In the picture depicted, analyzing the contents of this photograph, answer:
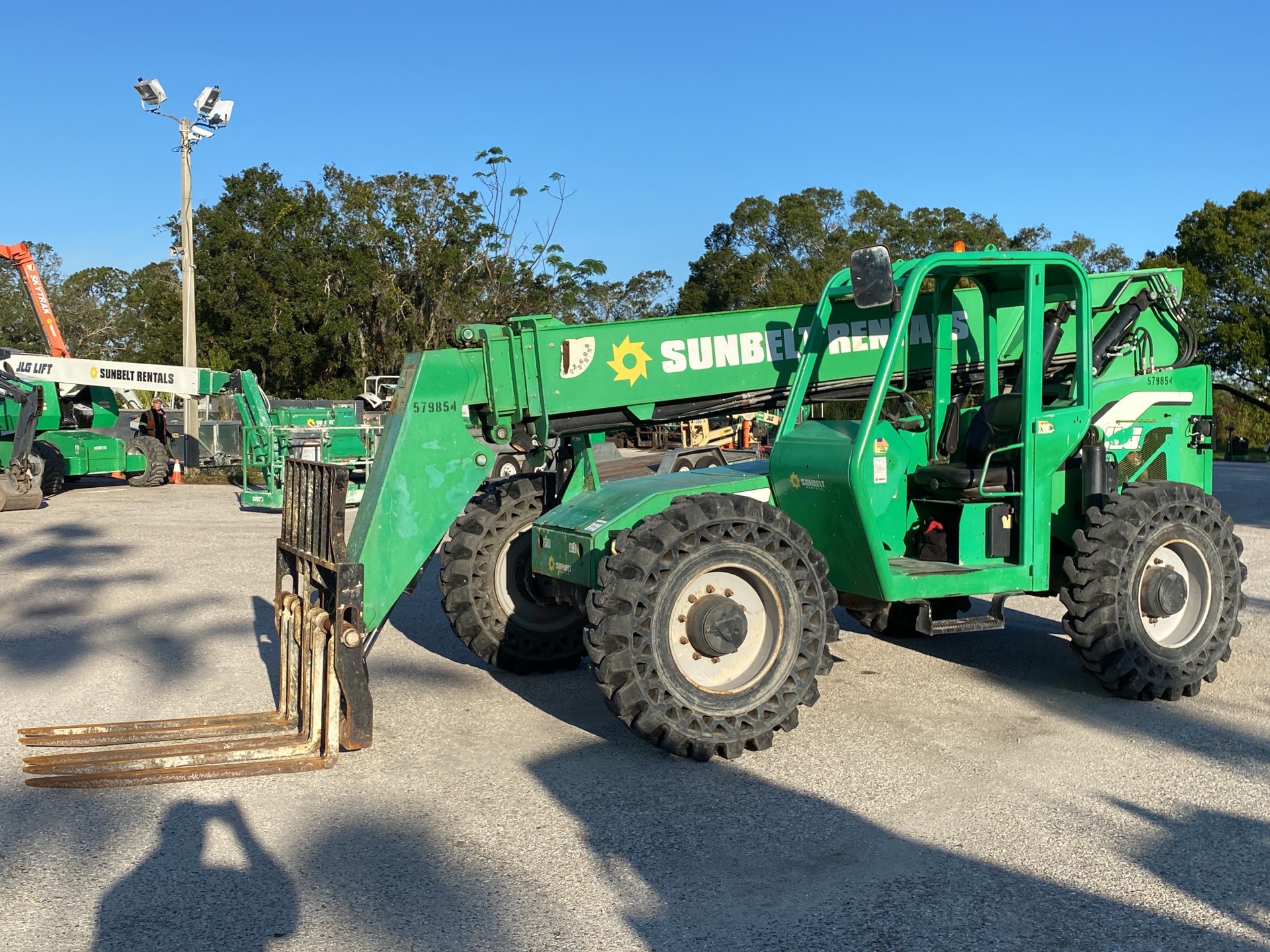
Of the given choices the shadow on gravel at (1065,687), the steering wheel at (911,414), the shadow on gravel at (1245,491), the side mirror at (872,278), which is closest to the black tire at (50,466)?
the shadow on gravel at (1065,687)

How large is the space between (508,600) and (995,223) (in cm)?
5787

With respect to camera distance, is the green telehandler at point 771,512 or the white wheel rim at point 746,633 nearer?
the green telehandler at point 771,512

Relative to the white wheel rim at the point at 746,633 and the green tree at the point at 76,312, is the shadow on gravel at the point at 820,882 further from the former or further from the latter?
the green tree at the point at 76,312

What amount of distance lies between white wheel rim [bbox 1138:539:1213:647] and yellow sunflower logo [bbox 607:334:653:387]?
3.39m

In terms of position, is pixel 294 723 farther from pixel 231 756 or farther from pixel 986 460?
pixel 986 460

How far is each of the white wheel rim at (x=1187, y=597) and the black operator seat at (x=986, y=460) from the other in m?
1.15

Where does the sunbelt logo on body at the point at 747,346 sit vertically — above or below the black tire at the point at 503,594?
above

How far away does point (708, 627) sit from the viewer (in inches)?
236

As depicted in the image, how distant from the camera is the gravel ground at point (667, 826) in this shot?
4141 millimetres

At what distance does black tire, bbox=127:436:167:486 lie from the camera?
26359mm

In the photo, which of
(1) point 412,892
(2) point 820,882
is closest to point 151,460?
(1) point 412,892

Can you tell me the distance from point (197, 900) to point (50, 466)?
21.3 metres

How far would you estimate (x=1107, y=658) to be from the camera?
271 inches

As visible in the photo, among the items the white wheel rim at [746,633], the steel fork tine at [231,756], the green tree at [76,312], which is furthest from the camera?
the green tree at [76,312]
